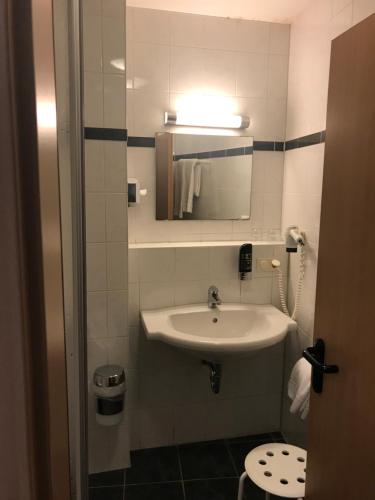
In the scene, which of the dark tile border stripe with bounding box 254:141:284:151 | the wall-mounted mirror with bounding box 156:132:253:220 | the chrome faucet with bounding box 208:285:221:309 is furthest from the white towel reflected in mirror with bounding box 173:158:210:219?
the chrome faucet with bounding box 208:285:221:309

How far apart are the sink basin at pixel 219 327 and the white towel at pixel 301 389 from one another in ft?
0.54

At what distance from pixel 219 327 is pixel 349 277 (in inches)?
45.3

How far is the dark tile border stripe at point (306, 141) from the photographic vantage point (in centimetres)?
175

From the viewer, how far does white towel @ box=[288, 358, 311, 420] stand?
1.58 metres

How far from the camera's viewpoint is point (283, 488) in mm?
1331

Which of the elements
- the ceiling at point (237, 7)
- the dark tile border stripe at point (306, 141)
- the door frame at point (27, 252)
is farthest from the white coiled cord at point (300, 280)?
the door frame at point (27, 252)

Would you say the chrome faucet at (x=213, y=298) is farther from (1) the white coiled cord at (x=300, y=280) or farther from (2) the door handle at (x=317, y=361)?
(2) the door handle at (x=317, y=361)

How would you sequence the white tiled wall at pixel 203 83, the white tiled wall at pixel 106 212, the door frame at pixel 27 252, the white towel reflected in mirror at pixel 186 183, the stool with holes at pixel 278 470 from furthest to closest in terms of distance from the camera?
1. the white towel reflected in mirror at pixel 186 183
2. the white tiled wall at pixel 203 83
3. the white tiled wall at pixel 106 212
4. the stool with holes at pixel 278 470
5. the door frame at pixel 27 252

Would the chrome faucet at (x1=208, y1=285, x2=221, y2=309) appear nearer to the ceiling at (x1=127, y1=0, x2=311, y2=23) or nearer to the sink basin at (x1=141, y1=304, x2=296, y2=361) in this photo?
the sink basin at (x1=141, y1=304, x2=296, y2=361)

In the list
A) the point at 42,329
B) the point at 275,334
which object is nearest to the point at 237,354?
the point at 275,334

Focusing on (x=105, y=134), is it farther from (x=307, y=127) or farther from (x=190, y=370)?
(x=190, y=370)

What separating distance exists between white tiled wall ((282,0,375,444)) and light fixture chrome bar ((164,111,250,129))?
0.94ft

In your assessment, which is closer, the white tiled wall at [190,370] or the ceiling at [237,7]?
the ceiling at [237,7]

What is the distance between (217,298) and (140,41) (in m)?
1.38
